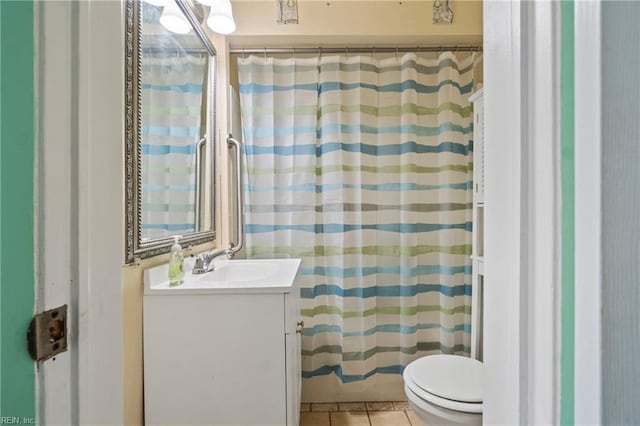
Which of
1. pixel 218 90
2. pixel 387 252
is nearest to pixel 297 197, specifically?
pixel 387 252

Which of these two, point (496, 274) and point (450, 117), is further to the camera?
point (450, 117)

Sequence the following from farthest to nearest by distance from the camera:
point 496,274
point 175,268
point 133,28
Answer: point 175,268
point 133,28
point 496,274

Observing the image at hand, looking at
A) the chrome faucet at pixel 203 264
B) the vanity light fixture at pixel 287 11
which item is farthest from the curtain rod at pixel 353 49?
the chrome faucet at pixel 203 264

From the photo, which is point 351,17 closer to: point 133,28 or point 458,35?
point 458,35

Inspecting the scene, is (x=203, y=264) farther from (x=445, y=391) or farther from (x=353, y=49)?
(x=353, y=49)

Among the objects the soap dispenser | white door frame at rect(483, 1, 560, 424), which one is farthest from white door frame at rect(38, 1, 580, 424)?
the soap dispenser

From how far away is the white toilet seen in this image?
1.15m

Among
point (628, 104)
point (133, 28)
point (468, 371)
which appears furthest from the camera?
point (468, 371)

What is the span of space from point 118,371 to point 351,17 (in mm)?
1952

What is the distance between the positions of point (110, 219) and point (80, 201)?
0.06 m

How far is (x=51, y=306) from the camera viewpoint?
→ 370mm

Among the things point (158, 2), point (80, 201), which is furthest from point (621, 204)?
point (158, 2)

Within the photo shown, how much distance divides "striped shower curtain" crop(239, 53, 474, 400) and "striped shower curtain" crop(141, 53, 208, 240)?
369mm

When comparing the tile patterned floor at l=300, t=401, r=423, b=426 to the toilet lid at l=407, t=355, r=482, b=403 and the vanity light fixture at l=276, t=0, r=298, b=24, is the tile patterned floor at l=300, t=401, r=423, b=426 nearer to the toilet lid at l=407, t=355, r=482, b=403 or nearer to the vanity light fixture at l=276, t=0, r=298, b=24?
the toilet lid at l=407, t=355, r=482, b=403
